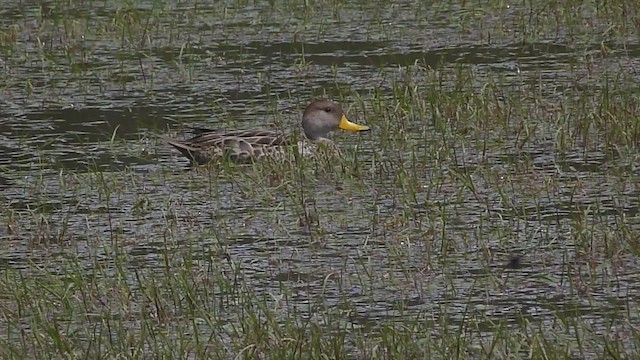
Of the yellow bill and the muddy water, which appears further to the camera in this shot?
the yellow bill

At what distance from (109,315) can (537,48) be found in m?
6.17

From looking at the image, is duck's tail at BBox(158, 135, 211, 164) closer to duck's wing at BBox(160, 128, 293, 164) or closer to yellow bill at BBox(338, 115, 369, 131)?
duck's wing at BBox(160, 128, 293, 164)

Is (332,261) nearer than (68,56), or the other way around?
(332,261)

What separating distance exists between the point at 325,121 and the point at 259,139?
0.73 m

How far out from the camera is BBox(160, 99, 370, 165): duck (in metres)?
9.60

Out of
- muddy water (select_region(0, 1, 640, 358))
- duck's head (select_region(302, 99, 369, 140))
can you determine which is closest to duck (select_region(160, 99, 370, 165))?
duck's head (select_region(302, 99, 369, 140))

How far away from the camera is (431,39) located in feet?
41.9

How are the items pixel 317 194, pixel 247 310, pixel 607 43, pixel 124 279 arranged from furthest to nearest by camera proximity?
pixel 607 43, pixel 317 194, pixel 124 279, pixel 247 310

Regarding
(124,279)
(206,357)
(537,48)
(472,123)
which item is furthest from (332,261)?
(537,48)

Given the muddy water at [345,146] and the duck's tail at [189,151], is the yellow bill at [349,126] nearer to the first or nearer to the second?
the muddy water at [345,146]

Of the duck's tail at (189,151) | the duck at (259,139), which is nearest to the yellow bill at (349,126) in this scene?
the duck at (259,139)

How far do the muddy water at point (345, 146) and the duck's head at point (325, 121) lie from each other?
13cm

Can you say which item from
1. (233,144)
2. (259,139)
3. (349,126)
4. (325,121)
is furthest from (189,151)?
(349,126)

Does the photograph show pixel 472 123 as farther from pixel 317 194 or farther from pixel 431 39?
pixel 431 39
